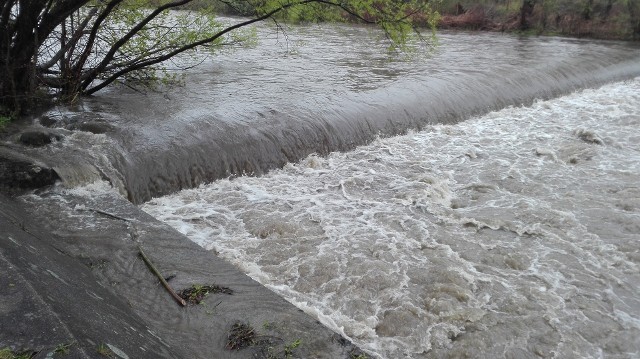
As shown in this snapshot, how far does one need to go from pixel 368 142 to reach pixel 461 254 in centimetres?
461

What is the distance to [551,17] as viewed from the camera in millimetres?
28422

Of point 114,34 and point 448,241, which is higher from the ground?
point 114,34

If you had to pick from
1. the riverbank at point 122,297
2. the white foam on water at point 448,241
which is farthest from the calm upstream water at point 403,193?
the riverbank at point 122,297

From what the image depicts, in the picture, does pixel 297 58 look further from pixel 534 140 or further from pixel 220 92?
pixel 534 140

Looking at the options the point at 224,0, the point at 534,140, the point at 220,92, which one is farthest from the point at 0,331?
the point at 534,140

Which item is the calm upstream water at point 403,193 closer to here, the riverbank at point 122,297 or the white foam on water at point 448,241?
the white foam on water at point 448,241

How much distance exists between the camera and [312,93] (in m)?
11.9

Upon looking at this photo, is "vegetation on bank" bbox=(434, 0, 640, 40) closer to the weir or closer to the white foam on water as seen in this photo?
the weir

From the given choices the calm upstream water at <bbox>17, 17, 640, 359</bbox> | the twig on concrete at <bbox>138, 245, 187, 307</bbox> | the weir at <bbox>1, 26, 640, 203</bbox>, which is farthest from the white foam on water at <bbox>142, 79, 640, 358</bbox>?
the twig on concrete at <bbox>138, 245, 187, 307</bbox>

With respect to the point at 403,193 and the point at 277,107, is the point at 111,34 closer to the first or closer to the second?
the point at 277,107

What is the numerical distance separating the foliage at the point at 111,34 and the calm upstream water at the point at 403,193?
715 mm

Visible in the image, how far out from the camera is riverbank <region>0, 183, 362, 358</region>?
2.59m

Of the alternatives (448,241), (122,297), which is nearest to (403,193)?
(448,241)

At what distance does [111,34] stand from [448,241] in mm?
8009
